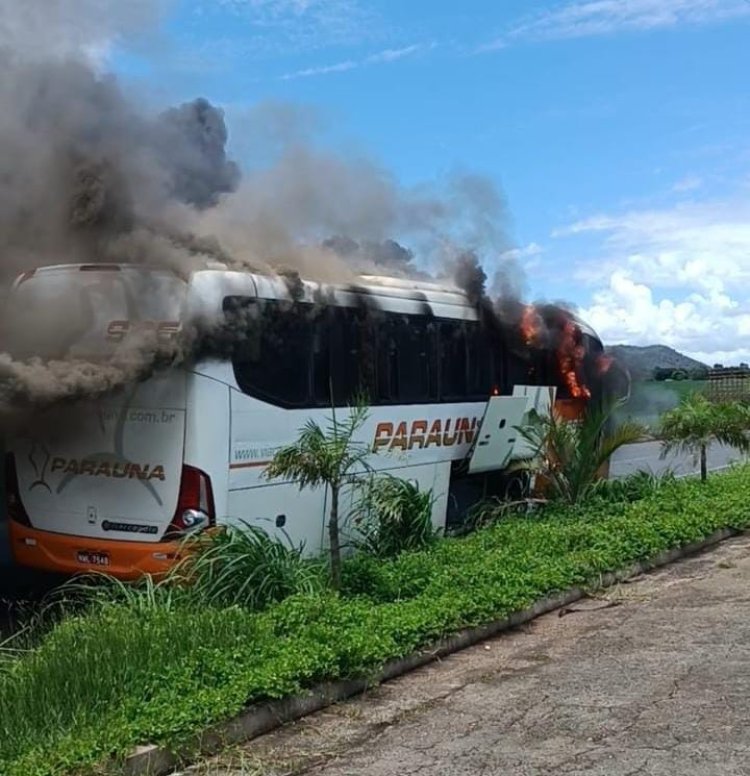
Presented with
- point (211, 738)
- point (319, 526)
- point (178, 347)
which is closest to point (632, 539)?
point (319, 526)

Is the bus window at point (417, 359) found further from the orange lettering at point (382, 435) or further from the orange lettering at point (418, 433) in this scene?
the orange lettering at point (382, 435)

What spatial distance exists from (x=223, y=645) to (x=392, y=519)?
129 inches

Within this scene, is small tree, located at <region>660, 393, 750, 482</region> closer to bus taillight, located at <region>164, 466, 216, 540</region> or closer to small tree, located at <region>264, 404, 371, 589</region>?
small tree, located at <region>264, 404, 371, 589</region>

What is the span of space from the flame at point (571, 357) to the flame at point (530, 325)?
0.82m

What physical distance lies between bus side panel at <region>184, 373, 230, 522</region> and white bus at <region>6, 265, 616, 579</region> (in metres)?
0.01

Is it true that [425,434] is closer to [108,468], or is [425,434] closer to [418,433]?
[418,433]

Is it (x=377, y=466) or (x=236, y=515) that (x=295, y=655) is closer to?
(x=236, y=515)

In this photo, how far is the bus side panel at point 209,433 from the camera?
770 cm

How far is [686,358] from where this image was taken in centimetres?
3039

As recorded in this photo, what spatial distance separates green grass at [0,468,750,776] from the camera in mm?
4805

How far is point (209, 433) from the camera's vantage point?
7742 millimetres

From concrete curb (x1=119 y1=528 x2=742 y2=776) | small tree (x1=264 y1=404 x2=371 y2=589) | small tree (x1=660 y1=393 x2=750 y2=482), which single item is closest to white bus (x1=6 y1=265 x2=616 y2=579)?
small tree (x1=264 y1=404 x2=371 y2=589)

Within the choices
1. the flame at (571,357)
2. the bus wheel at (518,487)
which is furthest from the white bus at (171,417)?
the flame at (571,357)

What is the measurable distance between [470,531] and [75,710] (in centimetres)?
674
